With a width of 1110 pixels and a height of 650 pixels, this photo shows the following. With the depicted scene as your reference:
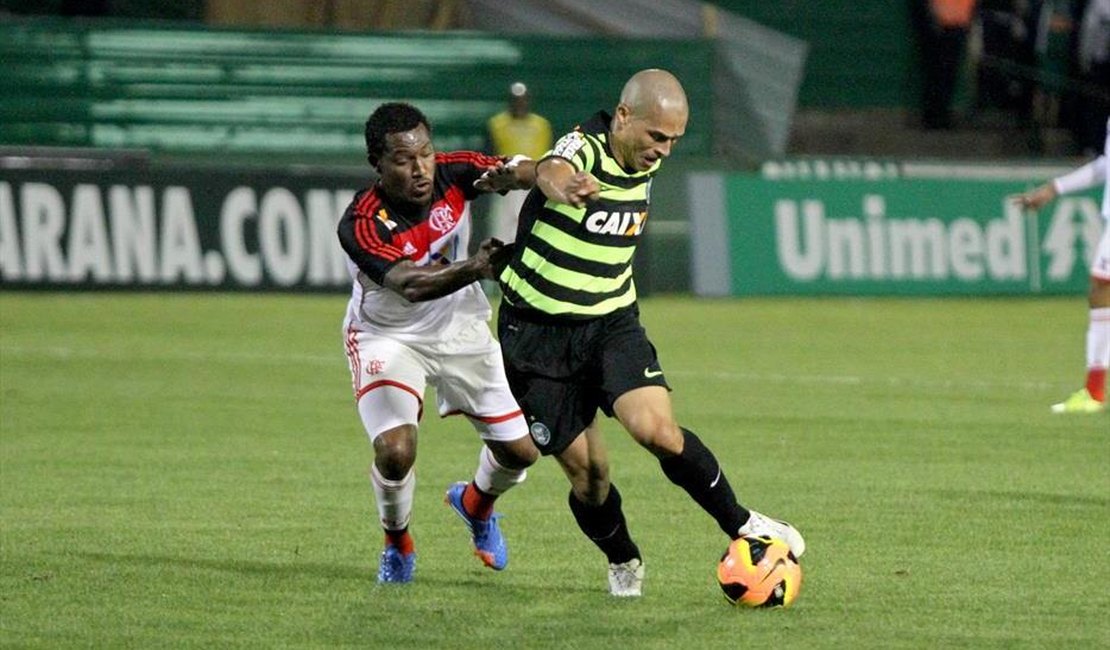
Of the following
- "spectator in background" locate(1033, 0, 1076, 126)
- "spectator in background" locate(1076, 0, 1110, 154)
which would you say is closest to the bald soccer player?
"spectator in background" locate(1076, 0, 1110, 154)

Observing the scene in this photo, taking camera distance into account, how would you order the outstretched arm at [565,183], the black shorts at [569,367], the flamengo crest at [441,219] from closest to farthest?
the outstretched arm at [565,183], the black shorts at [569,367], the flamengo crest at [441,219]

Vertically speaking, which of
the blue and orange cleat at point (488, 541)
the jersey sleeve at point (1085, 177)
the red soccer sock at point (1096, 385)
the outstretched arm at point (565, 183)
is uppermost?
the outstretched arm at point (565, 183)

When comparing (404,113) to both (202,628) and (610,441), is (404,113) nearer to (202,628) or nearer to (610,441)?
(202,628)

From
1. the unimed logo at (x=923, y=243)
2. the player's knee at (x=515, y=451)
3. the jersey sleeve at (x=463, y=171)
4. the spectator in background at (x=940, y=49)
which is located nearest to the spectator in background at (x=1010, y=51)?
the spectator in background at (x=940, y=49)

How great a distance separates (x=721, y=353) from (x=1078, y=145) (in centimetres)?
1303

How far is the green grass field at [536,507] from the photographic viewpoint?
23.1 ft

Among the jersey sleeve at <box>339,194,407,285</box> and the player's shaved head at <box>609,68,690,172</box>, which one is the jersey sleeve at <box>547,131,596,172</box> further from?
the jersey sleeve at <box>339,194,407,285</box>

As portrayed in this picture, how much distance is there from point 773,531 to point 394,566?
144cm

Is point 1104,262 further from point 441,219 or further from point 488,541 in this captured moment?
point 441,219

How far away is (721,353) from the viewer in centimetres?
1761

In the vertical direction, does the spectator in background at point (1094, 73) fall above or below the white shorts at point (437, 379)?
below

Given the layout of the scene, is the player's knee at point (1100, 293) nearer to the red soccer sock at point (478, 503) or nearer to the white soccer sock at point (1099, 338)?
the white soccer sock at point (1099, 338)

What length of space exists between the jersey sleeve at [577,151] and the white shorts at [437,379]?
111 centimetres

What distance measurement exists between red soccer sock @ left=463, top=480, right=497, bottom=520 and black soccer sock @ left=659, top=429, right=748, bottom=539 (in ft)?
3.76
